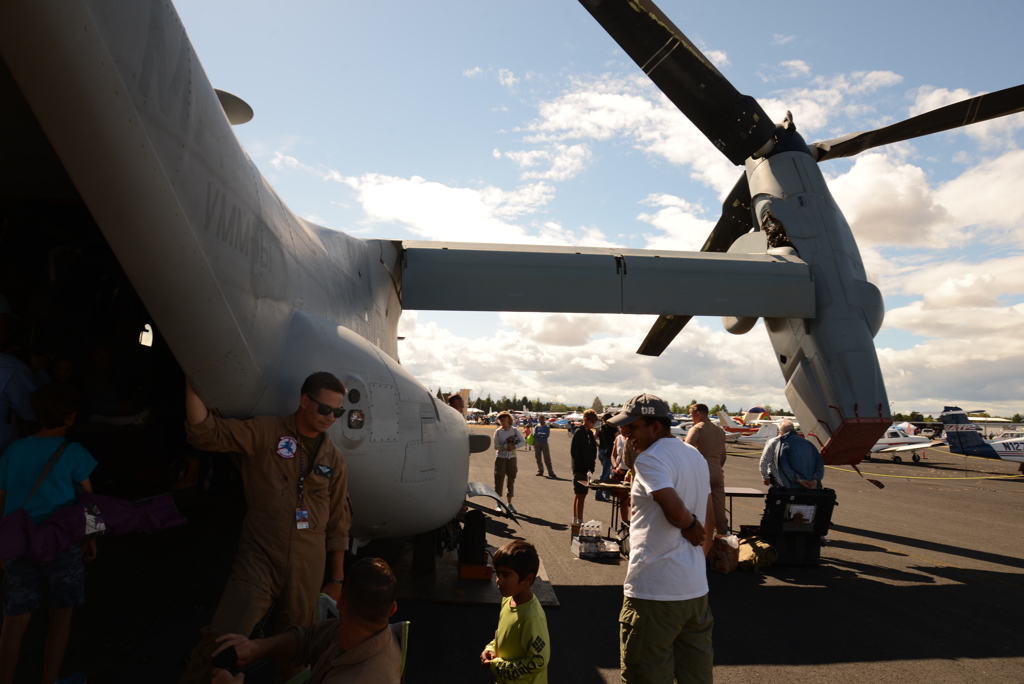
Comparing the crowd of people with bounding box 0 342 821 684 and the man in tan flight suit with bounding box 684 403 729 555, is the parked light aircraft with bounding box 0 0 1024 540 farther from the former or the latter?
the man in tan flight suit with bounding box 684 403 729 555

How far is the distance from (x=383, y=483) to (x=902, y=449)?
25.2 metres

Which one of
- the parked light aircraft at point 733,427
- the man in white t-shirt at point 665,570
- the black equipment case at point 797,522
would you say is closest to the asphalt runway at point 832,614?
the black equipment case at point 797,522

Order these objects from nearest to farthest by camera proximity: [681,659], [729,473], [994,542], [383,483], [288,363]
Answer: [681,659], [288,363], [383,483], [994,542], [729,473]

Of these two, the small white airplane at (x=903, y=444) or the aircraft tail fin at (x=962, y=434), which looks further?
the small white airplane at (x=903, y=444)

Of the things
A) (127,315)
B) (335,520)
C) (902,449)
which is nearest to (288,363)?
(335,520)

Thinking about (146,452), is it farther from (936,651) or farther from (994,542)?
(994,542)

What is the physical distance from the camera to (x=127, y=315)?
14.1 feet

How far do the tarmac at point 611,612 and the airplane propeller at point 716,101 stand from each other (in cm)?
393

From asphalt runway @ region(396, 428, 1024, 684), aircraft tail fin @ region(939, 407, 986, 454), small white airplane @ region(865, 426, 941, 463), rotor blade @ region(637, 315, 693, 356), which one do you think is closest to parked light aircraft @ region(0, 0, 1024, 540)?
asphalt runway @ region(396, 428, 1024, 684)

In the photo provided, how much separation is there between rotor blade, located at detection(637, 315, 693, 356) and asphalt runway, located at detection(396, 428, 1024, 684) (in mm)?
3640

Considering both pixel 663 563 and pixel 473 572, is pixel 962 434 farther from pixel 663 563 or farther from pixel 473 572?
pixel 663 563

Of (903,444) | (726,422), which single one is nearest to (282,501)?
(903,444)

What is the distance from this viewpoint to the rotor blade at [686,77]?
701 centimetres

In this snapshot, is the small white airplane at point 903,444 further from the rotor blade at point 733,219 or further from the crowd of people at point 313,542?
the crowd of people at point 313,542
